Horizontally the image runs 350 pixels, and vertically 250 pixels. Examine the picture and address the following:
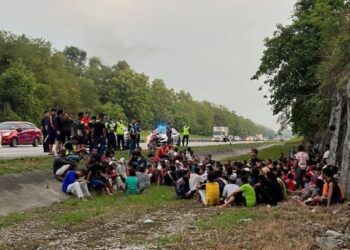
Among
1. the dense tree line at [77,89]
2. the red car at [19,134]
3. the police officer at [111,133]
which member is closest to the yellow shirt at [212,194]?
Result: the police officer at [111,133]

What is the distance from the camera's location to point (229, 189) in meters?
18.2

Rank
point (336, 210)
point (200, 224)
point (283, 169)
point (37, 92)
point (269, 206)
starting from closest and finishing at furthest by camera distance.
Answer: point (200, 224) → point (336, 210) → point (269, 206) → point (283, 169) → point (37, 92)

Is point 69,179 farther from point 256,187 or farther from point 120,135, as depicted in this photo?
point 120,135

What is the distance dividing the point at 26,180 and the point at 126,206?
415 centimetres

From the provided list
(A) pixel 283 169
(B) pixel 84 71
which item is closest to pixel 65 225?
(A) pixel 283 169

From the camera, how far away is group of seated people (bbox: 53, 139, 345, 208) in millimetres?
17562

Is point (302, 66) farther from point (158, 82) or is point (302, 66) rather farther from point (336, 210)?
point (158, 82)

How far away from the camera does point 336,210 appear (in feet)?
49.9

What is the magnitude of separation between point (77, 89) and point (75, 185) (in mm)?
69875

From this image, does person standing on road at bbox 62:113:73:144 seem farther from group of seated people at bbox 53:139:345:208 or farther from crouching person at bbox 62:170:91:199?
crouching person at bbox 62:170:91:199

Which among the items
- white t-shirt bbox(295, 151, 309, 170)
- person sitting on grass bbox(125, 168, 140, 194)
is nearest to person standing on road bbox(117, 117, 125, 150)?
person sitting on grass bbox(125, 168, 140, 194)

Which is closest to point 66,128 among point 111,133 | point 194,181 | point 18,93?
point 111,133

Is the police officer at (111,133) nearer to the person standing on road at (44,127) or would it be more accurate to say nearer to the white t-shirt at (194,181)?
the person standing on road at (44,127)

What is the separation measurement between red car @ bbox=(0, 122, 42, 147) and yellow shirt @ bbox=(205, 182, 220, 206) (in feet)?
59.1
